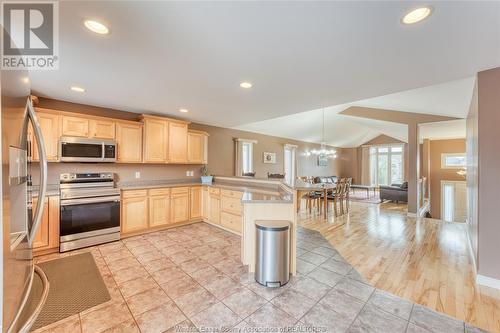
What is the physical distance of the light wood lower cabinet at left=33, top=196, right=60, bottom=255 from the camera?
9.94 feet

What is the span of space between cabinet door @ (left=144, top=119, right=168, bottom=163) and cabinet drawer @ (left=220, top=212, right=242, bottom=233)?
1.75 meters

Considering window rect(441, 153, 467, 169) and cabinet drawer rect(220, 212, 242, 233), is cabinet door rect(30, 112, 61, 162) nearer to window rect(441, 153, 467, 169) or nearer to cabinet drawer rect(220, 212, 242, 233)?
cabinet drawer rect(220, 212, 242, 233)

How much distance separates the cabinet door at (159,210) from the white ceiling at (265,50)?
1.94 meters

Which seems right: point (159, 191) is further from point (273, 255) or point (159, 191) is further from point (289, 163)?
point (289, 163)

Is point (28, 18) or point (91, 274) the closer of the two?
point (28, 18)

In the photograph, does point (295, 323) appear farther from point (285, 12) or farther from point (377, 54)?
point (377, 54)

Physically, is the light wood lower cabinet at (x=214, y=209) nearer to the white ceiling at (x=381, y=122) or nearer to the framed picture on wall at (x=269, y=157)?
the white ceiling at (x=381, y=122)

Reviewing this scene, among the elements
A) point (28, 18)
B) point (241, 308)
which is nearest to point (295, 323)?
point (241, 308)

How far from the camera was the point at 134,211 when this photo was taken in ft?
12.7

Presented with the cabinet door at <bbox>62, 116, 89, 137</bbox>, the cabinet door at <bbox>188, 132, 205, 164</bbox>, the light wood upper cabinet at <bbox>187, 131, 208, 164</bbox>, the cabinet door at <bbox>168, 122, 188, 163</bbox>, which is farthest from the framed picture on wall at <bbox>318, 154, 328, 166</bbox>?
the cabinet door at <bbox>62, 116, 89, 137</bbox>

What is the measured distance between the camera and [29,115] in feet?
4.45

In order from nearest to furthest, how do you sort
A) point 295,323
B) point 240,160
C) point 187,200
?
point 295,323, point 187,200, point 240,160

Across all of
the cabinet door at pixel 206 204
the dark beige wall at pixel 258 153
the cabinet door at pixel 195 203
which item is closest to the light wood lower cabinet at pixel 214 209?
the cabinet door at pixel 206 204

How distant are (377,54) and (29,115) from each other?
115 inches
